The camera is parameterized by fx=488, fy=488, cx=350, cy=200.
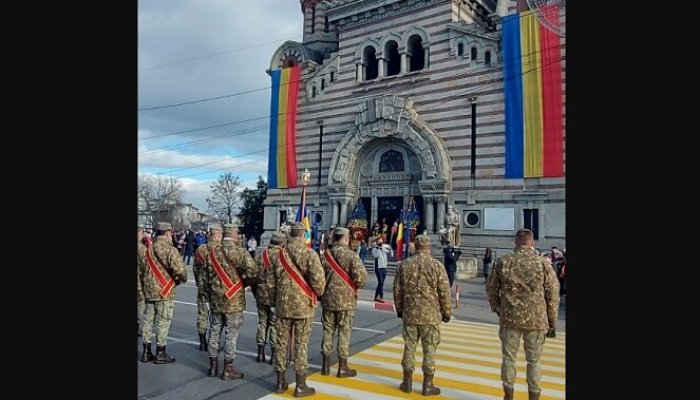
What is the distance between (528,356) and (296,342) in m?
2.84

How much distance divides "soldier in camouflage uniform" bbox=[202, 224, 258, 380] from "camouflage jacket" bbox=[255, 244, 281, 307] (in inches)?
9.6

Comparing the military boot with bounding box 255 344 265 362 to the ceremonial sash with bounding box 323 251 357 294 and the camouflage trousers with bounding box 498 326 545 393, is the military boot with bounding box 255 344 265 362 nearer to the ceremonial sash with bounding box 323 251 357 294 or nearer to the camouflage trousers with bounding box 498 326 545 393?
the ceremonial sash with bounding box 323 251 357 294

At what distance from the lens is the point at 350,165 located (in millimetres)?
26859

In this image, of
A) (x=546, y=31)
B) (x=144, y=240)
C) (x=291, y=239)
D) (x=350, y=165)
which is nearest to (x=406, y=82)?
(x=350, y=165)

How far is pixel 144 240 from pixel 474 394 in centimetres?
692

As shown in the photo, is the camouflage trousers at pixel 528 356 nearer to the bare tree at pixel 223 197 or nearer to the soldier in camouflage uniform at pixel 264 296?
the soldier in camouflage uniform at pixel 264 296

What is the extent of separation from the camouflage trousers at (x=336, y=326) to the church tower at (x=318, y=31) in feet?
86.3

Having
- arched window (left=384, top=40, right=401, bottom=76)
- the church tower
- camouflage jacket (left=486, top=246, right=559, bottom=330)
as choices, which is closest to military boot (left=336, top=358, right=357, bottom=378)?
camouflage jacket (left=486, top=246, right=559, bottom=330)

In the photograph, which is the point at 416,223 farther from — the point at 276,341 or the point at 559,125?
the point at 276,341

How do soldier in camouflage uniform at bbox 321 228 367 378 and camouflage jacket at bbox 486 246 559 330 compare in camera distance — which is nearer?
camouflage jacket at bbox 486 246 559 330

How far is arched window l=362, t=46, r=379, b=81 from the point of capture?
27.6 metres

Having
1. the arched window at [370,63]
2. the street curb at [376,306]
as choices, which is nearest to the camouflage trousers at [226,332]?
the street curb at [376,306]

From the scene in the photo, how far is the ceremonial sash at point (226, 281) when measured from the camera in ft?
22.9

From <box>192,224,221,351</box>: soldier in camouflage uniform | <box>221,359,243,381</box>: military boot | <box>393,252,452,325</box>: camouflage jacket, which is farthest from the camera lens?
<box>192,224,221,351</box>: soldier in camouflage uniform
